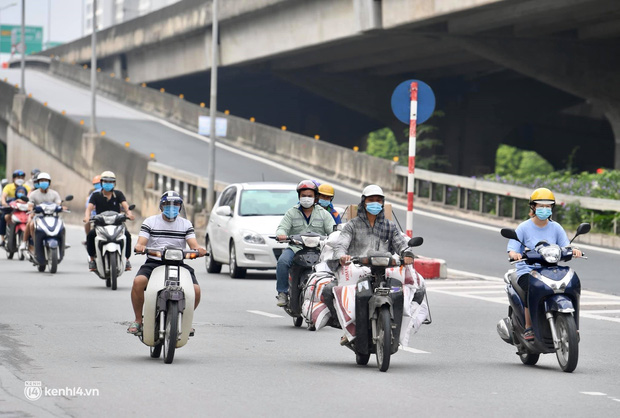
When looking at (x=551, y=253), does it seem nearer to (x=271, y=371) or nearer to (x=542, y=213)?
(x=542, y=213)

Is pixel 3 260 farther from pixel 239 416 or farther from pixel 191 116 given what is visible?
pixel 191 116

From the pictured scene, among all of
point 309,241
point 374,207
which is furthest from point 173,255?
point 309,241

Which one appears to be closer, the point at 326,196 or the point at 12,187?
the point at 326,196

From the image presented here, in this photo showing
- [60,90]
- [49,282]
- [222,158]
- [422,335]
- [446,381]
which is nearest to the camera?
[446,381]

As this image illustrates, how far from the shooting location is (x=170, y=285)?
10.8 metres

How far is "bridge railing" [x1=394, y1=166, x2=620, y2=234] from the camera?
30.8 m

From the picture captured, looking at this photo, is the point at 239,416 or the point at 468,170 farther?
the point at 468,170

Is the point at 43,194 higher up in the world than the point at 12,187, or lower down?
higher up

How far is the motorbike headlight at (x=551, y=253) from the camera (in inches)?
420

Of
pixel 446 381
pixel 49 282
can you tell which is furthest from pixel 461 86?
pixel 446 381

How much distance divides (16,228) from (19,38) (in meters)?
97.1

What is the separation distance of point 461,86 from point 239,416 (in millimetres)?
55087

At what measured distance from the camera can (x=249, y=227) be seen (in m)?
21.5

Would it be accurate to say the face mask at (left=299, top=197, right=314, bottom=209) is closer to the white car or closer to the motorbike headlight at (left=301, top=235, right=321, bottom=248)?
the motorbike headlight at (left=301, top=235, right=321, bottom=248)
